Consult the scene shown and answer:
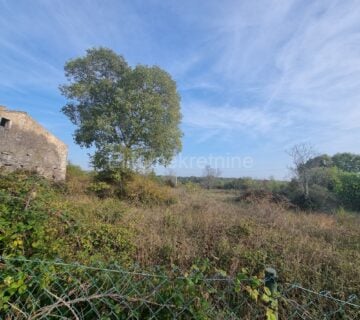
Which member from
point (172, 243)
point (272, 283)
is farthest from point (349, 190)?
point (272, 283)

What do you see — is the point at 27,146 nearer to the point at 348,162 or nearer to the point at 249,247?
the point at 249,247

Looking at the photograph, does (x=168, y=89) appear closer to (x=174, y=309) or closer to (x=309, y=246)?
(x=309, y=246)

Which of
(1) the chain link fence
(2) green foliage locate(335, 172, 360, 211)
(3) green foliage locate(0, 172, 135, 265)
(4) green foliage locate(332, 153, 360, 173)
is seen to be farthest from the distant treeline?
(4) green foliage locate(332, 153, 360, 173)

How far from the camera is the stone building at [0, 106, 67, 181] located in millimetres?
9641

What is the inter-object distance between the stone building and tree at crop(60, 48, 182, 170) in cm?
184

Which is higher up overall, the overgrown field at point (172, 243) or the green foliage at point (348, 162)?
the green foliage at point (348, 162)

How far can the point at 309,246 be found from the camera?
13.9 ft

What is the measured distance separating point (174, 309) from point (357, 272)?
9.48 feet

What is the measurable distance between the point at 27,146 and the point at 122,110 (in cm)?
473

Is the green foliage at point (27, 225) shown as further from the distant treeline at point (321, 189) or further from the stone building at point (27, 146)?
the distant treeline at point (321, 189)

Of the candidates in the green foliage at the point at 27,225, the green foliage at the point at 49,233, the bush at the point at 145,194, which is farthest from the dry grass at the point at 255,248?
the bush at the point at 145,194

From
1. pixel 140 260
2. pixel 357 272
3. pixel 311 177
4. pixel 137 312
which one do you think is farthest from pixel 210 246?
pixel 311 177

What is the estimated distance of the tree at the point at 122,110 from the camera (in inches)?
479

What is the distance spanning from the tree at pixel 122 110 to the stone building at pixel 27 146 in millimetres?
1840
